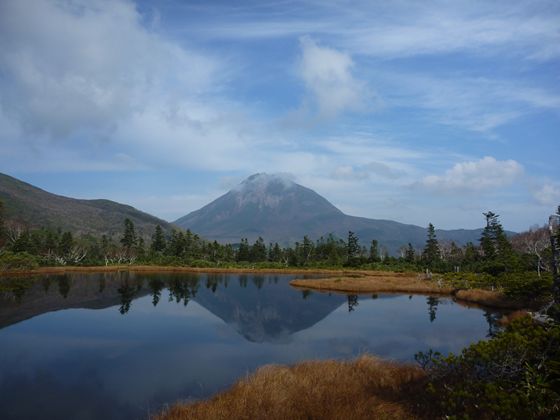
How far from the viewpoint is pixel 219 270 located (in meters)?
101

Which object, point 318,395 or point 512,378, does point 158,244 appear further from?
point 512,378

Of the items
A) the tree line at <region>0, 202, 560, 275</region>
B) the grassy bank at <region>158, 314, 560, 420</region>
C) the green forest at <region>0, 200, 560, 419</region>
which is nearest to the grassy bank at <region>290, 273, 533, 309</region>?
the green forest at <region>0, 200, 560, 419</region>

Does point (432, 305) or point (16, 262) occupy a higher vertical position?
point (16, 262)

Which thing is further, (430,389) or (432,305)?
(432,305)

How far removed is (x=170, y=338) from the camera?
27953mm

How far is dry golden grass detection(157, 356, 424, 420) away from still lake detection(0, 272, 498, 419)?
2356 millimetres

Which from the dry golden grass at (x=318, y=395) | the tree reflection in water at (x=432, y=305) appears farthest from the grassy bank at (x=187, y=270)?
the dry golden grass at (x=318, y=395)

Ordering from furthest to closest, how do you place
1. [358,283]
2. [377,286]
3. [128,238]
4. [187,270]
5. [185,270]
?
[128,238] < [187,270] < [185,270] < [358,283] < [377,286]

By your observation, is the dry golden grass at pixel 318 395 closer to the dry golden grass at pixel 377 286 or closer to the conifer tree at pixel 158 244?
the dry golden grass at pixel 377 286

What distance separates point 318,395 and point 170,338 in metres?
17.2

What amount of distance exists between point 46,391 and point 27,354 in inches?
298

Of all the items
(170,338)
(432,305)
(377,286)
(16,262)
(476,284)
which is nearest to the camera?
(170,338)

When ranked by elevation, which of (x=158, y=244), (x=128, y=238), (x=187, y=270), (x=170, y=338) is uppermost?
(x=128, y=238)

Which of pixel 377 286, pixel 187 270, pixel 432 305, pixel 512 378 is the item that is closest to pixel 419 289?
pixel 377 286
